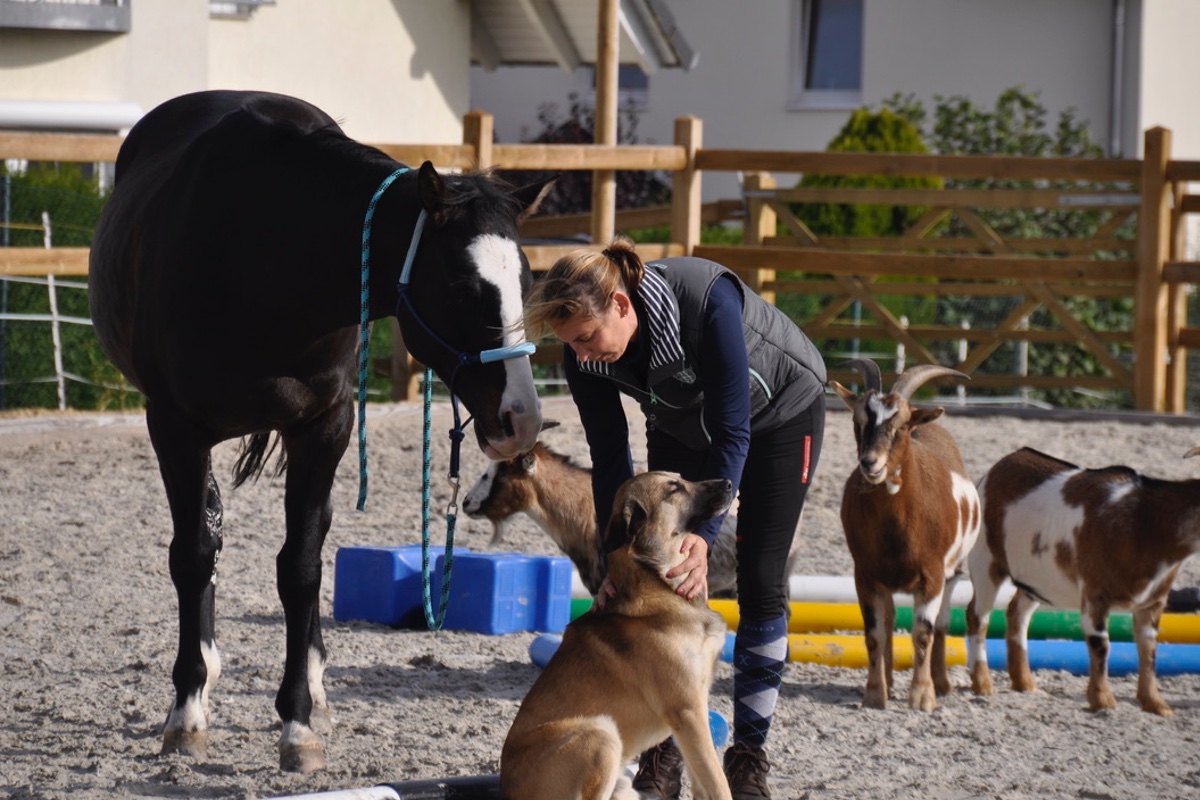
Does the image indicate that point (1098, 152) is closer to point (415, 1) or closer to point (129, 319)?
point (415, 1)

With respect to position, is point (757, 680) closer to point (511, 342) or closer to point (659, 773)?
point (659, 773)

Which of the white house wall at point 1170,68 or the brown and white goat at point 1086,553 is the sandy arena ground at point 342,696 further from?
the white house wall at point 1170,68

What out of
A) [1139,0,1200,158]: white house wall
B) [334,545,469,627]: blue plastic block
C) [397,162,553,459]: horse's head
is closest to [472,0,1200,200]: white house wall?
[1139,0,1200,158]: white house wall

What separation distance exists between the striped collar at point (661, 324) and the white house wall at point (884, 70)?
17.9m

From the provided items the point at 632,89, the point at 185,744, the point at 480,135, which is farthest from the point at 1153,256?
the point at 632,89

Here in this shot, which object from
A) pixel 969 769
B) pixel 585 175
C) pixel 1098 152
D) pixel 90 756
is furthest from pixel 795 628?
pixel 585 175

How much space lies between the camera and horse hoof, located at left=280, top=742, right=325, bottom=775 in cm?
498

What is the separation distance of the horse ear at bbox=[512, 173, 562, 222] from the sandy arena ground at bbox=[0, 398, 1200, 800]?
1.80m

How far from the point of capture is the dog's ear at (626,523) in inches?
176

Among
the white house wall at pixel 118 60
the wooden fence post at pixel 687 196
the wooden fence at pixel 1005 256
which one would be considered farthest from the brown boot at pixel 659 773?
the white house wall at pixel 118 60

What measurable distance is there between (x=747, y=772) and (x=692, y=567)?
0.81m

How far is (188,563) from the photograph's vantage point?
5.33 meters

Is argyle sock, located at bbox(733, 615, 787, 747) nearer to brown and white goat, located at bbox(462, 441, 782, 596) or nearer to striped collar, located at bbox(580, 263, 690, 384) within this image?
striped collar, located at bbox(580, 263, 690, 384)

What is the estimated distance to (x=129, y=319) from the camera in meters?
5.51
